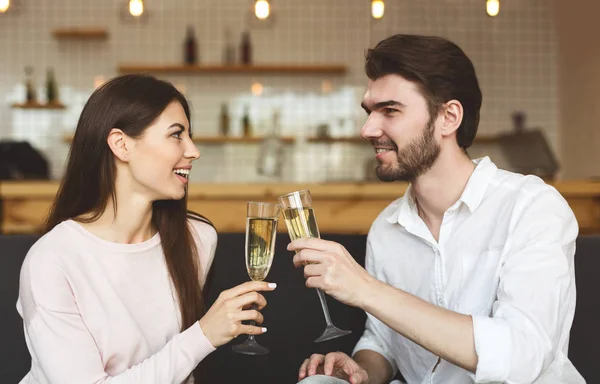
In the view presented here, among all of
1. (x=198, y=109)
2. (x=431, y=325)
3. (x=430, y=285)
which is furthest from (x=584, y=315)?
(x=198, y=109)

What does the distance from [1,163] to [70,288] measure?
158 inches

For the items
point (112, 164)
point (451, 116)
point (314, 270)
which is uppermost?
point (451, 116)

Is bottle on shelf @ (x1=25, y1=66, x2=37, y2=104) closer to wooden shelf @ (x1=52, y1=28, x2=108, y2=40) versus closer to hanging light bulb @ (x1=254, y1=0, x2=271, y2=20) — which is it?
wooden shelf @ (x1=52, y1=28, x2=108, y2=40)

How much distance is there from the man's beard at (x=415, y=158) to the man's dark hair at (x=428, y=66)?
6cm

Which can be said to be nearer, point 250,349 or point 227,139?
point 250,349

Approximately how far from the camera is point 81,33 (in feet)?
19.5

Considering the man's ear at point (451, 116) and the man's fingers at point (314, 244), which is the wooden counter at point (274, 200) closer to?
the man's ear at point (451, 116)

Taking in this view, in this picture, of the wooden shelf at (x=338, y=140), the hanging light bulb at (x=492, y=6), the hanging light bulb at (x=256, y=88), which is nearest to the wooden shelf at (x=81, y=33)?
Result: the hanging light bulb at (x=256, y=88)

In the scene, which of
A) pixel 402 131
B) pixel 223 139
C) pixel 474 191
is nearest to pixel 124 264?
pixel 402 131

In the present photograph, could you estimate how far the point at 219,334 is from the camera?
1522 mm

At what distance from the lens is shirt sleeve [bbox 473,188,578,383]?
1374 mm

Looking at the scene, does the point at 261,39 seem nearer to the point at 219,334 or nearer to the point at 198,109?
the point at 198,109

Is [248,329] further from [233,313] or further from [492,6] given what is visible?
[492,6]

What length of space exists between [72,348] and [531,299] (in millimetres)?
1020
